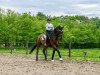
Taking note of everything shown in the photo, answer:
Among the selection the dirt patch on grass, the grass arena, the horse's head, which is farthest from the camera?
the horse's head

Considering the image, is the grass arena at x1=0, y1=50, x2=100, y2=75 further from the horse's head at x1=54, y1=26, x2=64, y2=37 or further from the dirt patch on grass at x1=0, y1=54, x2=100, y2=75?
the horse's head at x1=54, y1=26, x2=64, y2=37

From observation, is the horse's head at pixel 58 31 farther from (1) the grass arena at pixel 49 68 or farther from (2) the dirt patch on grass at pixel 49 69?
(2) the dirt patch on grass at pixel 49 69

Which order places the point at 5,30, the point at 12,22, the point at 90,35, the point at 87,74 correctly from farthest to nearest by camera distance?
the point at 90,35 < the point at 12,22 < the point at 5,30 < the point at 87,74

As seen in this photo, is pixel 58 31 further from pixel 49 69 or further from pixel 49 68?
pixel 49 69

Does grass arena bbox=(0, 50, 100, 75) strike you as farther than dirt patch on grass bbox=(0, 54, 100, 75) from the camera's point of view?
Yes

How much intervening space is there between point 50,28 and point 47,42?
1.04 meters

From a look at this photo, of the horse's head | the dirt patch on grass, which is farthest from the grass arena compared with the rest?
the horse's head

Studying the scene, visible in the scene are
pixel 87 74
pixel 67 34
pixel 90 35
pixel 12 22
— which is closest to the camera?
pixel 87 74

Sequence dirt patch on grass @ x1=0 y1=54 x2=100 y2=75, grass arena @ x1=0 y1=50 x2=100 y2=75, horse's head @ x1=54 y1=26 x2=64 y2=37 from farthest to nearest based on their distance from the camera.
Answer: horse's head @ x1=54 y1=26 x2=64 y2=37, grass arena @ x1=0 y1=50 x2=100 y2=75, dirt patch on grass @ x1=0 y1=54 x2=100 y2=75

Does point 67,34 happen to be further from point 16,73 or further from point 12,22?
point 16,73

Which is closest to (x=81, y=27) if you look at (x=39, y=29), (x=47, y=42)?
Result: (x=39, y=29)

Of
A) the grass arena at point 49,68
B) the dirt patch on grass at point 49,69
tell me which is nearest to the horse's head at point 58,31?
the grass arena at point 49,68

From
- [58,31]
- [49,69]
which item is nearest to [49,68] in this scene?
[49,69]

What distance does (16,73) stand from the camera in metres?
11.8
